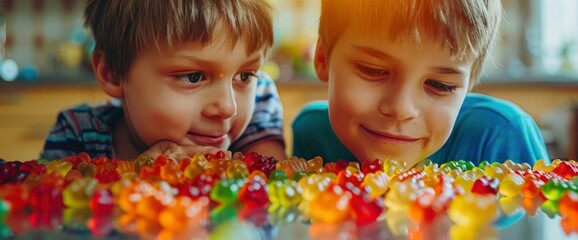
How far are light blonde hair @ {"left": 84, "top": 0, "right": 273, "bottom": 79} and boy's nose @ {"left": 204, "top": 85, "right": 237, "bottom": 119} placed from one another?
0.06 metres

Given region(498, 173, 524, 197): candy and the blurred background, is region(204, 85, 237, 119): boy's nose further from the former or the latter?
the blurred background

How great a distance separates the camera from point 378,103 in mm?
792

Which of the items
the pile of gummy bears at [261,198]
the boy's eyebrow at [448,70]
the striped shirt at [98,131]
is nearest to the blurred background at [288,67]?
the striped shirt at [98,131]

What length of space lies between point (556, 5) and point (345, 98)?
10.2ft

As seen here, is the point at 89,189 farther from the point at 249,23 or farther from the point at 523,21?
the point at 523,21

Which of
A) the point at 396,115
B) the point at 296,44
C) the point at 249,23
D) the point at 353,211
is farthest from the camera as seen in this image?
the point at 296,44

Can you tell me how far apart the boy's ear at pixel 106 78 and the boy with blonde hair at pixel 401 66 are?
1.00 ft

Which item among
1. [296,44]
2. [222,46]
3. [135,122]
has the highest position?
[222,46]

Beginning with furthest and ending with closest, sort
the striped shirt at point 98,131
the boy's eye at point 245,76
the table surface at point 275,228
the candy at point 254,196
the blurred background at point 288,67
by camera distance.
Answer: the blurred background at point 288,67 → the striped shirt at point 98,131 → the boy's eye at point 245,76 → the candy at point 254,196 → the table surface at point 275,228

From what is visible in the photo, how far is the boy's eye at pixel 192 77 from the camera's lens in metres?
0.85

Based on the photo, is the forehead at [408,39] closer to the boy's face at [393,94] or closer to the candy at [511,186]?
the boy's face at [393,94]

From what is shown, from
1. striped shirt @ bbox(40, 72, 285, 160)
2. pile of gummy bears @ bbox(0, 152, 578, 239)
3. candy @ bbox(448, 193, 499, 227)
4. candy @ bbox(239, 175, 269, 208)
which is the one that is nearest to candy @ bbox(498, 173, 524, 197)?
pile of gummy bears @ bbox(0, 152, 578, 239)

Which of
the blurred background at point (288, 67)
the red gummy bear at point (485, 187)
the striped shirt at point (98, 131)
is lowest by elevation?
the blurred background at point (288, 67)

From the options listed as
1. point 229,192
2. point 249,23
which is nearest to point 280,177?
point 229,192
